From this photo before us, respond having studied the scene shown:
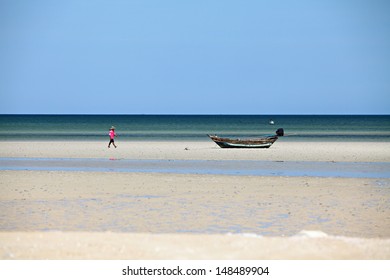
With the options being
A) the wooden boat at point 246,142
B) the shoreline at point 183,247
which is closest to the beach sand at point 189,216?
the shoreline at point 183,247

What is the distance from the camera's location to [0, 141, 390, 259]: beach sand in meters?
11.2

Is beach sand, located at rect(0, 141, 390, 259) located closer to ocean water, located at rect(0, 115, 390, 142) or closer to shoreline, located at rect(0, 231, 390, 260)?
shoreline, located at rect(0, 231, 390, 260)

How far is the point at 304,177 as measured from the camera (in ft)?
85.8

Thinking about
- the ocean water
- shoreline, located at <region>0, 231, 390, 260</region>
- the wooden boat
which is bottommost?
→ shoreline, located at <region>0, 231, 390, 260</region>

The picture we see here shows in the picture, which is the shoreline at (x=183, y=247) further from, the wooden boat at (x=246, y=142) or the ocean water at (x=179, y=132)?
the ocean water at (x=179, y=132)

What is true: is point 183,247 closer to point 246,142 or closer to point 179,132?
point 246,142

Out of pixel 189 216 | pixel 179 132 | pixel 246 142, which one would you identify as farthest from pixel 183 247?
pixel 179 132

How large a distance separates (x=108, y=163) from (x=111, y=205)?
15126mm

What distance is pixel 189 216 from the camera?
16.5 metres

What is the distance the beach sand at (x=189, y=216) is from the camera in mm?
11172

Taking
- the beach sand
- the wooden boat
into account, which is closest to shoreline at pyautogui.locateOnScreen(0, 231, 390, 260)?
the beach sand

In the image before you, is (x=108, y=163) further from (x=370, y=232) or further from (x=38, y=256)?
(x=38, y=256)

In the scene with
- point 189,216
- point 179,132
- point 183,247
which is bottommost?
point 183,247
